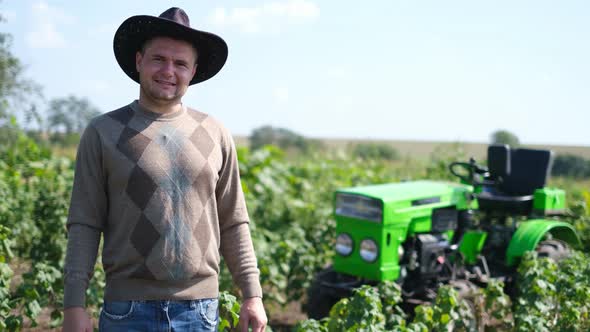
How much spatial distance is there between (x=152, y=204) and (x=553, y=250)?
479 cm

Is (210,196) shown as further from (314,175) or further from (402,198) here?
(314,175)

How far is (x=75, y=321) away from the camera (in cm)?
204

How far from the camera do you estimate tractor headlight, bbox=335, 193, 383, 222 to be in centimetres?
506

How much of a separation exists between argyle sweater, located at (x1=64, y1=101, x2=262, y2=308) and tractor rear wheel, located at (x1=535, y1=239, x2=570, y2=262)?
443cm

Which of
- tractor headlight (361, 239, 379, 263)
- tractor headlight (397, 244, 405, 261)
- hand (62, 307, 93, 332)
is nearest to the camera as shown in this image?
hand (62, 307, 93, 332)

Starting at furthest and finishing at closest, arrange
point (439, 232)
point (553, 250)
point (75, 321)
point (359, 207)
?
point (553, 250) → point (439, 232) → point (359, 207) → point (75, 321)

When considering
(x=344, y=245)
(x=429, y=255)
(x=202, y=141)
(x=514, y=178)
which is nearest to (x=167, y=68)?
(x=202, y=141)

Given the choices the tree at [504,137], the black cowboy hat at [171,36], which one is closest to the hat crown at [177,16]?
the black cowboy hat at [171,36]

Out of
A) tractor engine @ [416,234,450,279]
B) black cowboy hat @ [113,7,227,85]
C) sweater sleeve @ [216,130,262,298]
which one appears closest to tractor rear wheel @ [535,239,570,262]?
tractor engine @ [416,234,450,279]

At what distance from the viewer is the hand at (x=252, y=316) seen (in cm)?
234

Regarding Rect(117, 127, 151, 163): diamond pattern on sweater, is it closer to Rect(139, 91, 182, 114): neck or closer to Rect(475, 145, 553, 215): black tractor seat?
Rect(139, 91, 182, 114): neck

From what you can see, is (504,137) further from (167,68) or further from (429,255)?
(167,68)

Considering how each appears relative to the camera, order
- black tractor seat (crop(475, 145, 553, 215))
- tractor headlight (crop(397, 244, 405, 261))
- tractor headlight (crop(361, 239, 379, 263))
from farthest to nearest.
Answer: black tractor seat (crop(475, 145, 553, 215))
tractor headlight (crop(397, 244, 405, 261))
tractor headlight (crop(361, 239, 379, 263))

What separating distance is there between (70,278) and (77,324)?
150 mm
